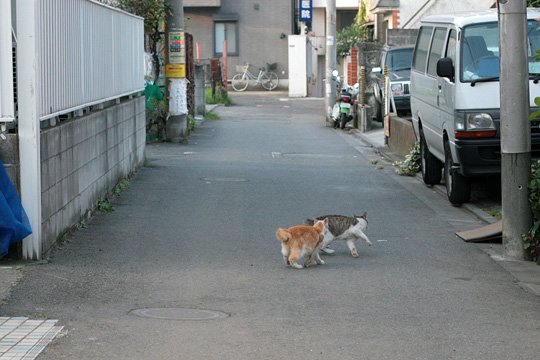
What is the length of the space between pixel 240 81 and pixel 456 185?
3729 cm

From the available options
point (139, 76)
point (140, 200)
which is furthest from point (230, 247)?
point (139, 76)

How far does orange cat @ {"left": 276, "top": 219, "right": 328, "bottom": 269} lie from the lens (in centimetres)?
873

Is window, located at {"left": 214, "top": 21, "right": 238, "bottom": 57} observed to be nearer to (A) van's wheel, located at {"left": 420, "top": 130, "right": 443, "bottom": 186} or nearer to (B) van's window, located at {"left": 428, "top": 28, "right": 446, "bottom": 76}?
(A) van's wheel, located at {"left": 420, "top": 130, "right": 443, "bottom": 186}

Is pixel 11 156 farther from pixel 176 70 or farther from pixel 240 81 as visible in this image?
pixel 240 81

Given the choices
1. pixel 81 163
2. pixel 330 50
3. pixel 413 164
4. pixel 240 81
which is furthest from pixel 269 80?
pixel 81 163

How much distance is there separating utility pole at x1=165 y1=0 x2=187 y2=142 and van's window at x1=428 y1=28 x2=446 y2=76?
26.9 ft

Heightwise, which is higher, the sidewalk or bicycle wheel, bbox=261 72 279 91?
bicycle wheel, bbox=261 72 279 91

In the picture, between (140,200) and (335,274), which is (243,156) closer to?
(140,200)

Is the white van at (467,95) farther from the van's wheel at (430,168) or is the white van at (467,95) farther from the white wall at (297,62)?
the white wall at (297,62)

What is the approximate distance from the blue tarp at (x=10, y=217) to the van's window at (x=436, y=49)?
7.38 m

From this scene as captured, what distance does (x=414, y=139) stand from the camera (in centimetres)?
1858

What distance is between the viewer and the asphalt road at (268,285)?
6.48 m

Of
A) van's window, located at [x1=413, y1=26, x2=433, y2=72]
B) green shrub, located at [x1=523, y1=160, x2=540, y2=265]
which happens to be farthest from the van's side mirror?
green shrub, located at [x1=523, y1=160, x2=540, y2=265]

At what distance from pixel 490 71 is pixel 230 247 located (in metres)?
4.54
